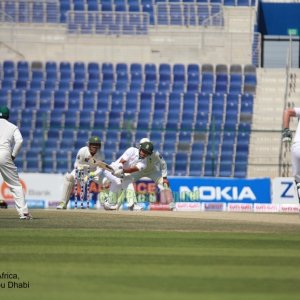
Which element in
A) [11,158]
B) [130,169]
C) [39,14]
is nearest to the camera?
[11,158]

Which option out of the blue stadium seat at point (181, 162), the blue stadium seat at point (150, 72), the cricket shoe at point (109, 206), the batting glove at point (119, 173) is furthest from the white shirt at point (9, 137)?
the blue stadium seat at point (150, 72)

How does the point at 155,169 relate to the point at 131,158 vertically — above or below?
below

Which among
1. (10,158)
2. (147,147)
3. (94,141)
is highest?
(94,141)

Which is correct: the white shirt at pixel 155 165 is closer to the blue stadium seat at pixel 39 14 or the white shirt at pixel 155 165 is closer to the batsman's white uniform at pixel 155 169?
the batsman's white uniform at pixel 155 169

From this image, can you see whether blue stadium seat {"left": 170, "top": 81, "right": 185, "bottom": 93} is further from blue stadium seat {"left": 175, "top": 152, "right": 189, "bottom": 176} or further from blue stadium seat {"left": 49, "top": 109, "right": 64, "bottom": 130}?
blue stadium seat {"left": 49, "top": 109, "right": 64, "bottom": 130}

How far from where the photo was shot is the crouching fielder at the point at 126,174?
24.9 m

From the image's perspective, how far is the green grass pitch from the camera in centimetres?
896

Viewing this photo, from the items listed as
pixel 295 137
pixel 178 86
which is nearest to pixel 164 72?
pixel 178 86

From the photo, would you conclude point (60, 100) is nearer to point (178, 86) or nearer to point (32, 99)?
point (32, 99)

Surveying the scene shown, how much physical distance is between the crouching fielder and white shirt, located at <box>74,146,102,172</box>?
375 mm

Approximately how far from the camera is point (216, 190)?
2847 centimetres

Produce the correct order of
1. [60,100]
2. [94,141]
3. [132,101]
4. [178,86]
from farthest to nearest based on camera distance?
1. [178,86]
2. [60,100]
3. [132,101]
4. [94,141]

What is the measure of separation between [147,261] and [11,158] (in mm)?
6684

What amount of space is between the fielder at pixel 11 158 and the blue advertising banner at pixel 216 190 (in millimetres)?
10954
